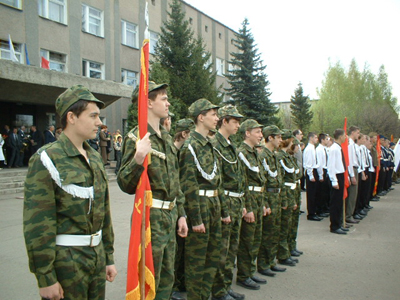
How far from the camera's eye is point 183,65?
73.0ft

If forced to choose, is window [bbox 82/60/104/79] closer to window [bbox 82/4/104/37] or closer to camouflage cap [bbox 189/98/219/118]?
window [bbox 82/4/104/37]

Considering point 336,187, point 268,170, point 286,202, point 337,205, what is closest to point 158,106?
point 268,170

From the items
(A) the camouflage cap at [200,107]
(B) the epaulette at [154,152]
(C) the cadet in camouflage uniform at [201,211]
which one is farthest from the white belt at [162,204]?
(A) the camouflage cap at [200,107]

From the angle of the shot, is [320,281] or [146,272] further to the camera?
[320,281]

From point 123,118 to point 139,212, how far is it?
21552mm

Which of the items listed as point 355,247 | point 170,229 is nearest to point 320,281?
point 355,247

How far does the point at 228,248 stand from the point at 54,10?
19210 millimetres

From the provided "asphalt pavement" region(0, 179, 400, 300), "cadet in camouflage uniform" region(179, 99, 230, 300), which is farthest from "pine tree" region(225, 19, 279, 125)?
"cadet in camouflage uniform" region(179, 99, 230, 300)

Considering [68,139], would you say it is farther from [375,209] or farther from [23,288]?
[375,209]

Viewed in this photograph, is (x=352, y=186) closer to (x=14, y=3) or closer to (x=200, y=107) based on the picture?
(x=200, y=107)

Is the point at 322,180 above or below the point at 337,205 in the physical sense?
above

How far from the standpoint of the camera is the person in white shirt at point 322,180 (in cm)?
943

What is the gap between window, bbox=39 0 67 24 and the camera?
60.5 feet

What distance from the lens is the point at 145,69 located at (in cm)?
284
